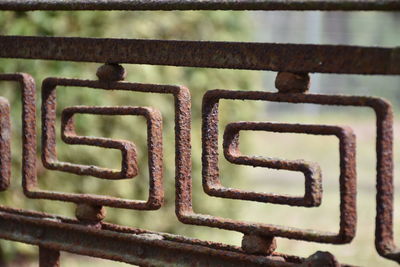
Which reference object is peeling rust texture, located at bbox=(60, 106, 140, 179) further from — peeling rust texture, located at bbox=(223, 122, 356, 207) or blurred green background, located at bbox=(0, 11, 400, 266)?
blurred green background, located at bbox=(0, 11, 400, 266)

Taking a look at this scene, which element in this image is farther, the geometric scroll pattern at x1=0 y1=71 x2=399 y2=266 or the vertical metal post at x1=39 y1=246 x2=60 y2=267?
the vertical metal post at x1=39 y1=246 x2=60 y2=267

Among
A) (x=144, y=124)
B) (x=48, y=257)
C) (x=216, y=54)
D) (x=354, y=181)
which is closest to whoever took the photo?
(x=354, y=181)

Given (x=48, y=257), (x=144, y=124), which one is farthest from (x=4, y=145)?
(x=144, y=124)

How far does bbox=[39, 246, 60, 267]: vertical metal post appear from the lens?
1.71m

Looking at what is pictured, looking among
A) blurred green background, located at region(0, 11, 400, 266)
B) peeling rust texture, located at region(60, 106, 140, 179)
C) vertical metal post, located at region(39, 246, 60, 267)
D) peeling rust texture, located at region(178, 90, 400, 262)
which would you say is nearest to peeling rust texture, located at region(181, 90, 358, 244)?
peeling rust texture, located at region(178, 90, 400, 262)

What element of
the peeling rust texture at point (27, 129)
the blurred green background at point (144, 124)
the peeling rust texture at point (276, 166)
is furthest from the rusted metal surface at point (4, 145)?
the blurred green background at point (144, 124)

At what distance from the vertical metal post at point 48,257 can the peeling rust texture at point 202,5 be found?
465 millimetres

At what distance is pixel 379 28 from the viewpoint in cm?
1644

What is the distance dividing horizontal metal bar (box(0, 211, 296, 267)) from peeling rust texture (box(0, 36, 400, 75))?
302 mm

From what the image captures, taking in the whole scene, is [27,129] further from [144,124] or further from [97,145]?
[144,124]

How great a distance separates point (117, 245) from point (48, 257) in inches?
7.6

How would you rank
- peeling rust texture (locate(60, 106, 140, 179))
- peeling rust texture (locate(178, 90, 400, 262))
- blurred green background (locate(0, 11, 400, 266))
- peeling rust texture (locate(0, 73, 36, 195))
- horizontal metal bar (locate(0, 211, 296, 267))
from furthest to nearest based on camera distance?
blurred green background (locate(0, 11, 400, 266))
peeling rust texture (locate(0, 73, 36, 195))
peeling rust texture (locate(60, 106, 140, 179))
horizontal metal bar (locate(0, 211, 296, 267))
peeling rust texture (locate(178, 90, 400, 262))

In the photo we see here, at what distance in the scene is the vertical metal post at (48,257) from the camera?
1.71 meters

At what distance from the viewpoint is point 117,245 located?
159cm
